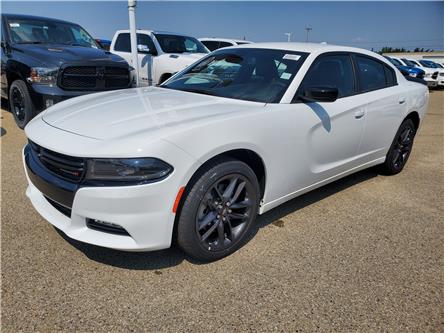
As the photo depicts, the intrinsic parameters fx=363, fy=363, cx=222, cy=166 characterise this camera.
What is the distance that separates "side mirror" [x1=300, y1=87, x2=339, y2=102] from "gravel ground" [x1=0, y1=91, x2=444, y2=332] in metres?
1.16

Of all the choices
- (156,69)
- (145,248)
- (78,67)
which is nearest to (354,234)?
(145,248)

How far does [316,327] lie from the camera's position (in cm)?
213

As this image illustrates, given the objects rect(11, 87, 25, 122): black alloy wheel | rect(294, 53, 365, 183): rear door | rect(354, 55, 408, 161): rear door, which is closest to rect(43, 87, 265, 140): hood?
rect(294, 53, 365, 183): rear door

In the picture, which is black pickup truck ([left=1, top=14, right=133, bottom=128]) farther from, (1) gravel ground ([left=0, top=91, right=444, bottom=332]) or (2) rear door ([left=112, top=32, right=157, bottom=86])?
(1) gravel ground ([left=0, top=91, right=444, bottom=332])

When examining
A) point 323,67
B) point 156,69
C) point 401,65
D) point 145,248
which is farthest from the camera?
point 401,65

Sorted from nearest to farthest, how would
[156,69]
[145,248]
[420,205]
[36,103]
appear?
[145,248], [420,205], [36,103], [156,69]

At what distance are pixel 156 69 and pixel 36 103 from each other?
11.7 feet

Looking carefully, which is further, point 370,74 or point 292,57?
point 370,74

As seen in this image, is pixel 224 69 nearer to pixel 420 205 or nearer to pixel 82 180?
→ pixel 82 180

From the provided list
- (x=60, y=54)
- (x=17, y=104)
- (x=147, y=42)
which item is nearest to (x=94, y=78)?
(x=60, y=54)

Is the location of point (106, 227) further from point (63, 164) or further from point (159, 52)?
point (159, 52)

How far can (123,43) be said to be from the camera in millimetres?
9523

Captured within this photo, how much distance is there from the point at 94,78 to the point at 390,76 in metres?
4.45

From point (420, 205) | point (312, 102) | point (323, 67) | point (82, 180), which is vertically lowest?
point (420, 205)
